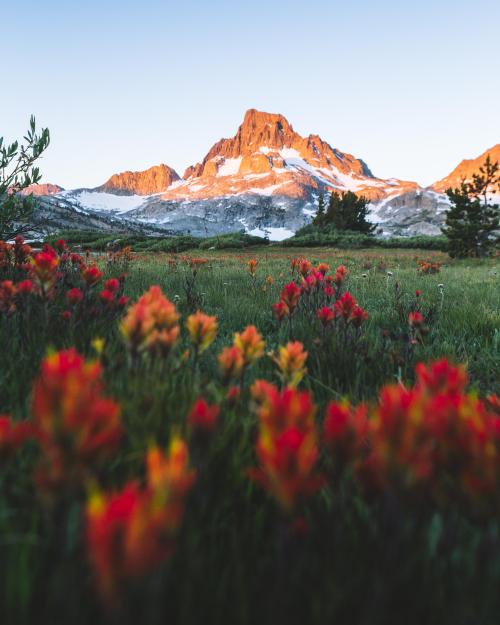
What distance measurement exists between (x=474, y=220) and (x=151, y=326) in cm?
2868

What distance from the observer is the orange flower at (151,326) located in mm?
1154

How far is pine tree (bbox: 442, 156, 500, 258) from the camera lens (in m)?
24.3

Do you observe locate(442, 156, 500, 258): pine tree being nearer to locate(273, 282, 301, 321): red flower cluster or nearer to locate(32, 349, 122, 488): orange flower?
locate(273, 282, 301, 321): red flower cluster

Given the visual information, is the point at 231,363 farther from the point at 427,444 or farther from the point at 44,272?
the point at 44,272

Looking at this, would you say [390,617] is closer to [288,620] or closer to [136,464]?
[288,620]

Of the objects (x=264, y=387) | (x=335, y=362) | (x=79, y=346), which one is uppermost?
(x=264, y=387)

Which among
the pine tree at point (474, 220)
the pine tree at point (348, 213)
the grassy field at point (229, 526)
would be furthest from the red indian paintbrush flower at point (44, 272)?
the pine tree at point (348, 213)

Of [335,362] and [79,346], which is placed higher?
[79,346]

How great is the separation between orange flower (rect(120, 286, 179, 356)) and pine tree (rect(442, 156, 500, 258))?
2732 centimetres

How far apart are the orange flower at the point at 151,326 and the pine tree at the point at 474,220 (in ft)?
89.6

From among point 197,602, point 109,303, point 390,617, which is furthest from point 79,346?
point 390,617

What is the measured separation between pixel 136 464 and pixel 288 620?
55 cm

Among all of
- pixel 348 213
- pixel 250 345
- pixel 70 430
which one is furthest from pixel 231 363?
pixel 348 213

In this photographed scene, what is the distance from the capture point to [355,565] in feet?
2.83
